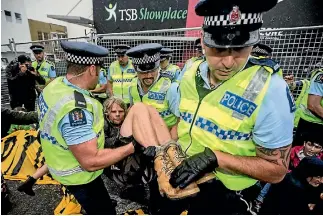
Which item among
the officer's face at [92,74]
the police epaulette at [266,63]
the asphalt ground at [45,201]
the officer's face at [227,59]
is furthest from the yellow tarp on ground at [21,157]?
the police epaulette at [266,63]

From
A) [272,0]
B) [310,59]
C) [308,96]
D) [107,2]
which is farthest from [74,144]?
[107,2]

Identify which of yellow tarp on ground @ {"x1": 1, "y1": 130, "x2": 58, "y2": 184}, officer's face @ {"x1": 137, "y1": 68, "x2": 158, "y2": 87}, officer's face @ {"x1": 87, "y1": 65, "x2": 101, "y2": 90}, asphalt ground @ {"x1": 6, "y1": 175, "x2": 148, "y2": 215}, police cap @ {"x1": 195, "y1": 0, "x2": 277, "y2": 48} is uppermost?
police cap @ {"x1": 195, "y1": 0, "x2": 277, "y2": 48}

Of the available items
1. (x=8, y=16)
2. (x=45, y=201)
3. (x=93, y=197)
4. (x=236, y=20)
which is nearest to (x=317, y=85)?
(x=236, y=20)

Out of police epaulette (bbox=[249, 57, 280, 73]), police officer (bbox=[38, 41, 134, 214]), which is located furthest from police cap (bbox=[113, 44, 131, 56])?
police epaulette (bbox=[249, 57, 280, 73])

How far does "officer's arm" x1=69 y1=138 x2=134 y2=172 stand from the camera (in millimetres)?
1835

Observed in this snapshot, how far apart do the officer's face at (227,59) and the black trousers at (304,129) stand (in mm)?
2591

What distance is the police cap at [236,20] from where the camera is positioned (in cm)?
117

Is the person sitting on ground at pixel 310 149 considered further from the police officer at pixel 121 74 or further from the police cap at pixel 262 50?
the police officer at pixel 121 74

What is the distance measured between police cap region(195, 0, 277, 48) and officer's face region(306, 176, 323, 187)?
2.24m

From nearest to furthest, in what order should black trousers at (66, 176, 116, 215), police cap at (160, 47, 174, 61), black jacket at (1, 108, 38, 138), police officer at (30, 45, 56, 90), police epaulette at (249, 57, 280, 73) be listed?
police epaulette at (249, 57, 280, 73), black trousers at (66, 176, 116, 215), black jacket at (1, 108, 38, 138), police cap at (160, 47, 174, 61), police officer at (30, 45, 56, 90)

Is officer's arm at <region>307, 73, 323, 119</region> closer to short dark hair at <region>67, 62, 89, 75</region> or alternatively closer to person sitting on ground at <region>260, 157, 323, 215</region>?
person sitting on ground at <region>260, 157, 323, 215</region>

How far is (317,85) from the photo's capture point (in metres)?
3.12

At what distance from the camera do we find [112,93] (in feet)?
18.5

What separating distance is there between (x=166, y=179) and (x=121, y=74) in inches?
170
